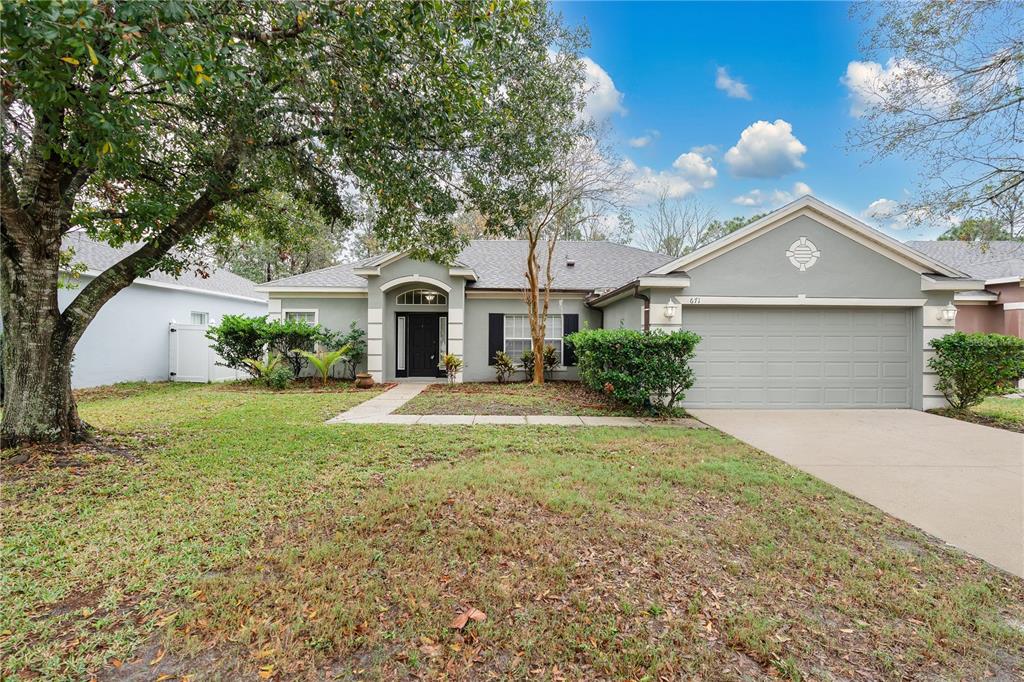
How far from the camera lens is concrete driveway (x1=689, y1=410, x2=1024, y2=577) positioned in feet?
12.1

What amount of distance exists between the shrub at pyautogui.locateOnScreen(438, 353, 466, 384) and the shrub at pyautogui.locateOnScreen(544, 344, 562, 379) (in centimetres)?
252

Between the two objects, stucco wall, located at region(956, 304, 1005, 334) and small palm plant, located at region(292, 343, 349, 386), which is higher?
stucco wall, located at region(956, 304, 1005, 334)

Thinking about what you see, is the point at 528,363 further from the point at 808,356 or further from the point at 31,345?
the point at 31,345

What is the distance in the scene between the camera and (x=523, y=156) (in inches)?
233

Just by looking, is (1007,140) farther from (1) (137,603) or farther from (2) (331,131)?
(1) (137,603)

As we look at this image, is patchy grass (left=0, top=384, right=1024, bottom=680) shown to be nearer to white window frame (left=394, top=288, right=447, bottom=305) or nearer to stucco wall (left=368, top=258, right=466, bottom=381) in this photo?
stucco wall (left=368, top=258, right=466, bottom=381)

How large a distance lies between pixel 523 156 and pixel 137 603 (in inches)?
232

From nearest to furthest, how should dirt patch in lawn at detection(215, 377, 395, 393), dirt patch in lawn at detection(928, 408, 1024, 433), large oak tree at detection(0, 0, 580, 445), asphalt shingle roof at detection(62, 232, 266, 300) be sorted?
1. large oak tree at detection(0, 0, 580, 445)
2. dirt patch in lawn at detection(928, 408, 1024, 433)
3. dirt patch in lawn at detection(215, 377, 395, 393)
4. asphalt shingle roof at detection(62, 232, 266, 300)

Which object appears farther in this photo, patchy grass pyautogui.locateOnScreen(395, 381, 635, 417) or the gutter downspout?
the gutter downspout

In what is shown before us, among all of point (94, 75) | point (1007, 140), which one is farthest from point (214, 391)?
point (1007, 140)

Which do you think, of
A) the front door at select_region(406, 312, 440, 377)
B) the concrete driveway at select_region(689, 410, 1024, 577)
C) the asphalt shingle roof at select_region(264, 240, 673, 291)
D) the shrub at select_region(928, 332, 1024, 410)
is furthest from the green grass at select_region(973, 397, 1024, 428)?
the front door at select_region(406, 312, 440, 377)

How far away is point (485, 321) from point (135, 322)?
10.0 meters

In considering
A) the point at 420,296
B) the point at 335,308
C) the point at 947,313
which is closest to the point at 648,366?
the point at 947,313

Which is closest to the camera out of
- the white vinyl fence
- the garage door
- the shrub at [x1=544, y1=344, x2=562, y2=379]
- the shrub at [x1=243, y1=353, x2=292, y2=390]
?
the garage door
